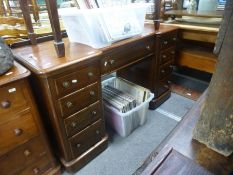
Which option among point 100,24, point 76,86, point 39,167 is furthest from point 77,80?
point 39,167

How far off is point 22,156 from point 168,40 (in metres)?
1.50

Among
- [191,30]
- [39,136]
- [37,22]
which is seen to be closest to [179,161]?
[39,136]

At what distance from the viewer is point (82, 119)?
1.19m

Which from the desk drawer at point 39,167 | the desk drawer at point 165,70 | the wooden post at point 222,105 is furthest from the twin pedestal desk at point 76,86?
the wooden post at point 222,105

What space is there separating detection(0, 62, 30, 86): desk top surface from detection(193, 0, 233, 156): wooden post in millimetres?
819

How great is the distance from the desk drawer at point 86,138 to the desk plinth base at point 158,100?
2.36 feet

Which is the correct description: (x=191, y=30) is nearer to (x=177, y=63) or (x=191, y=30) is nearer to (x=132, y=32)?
(x=177, y=63)

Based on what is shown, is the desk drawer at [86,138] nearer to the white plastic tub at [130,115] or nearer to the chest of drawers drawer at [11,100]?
the white plastic tub at [130,115]

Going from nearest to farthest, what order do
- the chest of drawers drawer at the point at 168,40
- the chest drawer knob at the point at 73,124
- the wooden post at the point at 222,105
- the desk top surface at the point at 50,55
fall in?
the wooden post at the point at 222,105 → the desk top surface at the point at 50,55 → the chest drawer knob at the point at 73,124 → the chest of drawers drawer at the point at 168,40

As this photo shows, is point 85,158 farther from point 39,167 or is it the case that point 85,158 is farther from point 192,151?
point 192,151

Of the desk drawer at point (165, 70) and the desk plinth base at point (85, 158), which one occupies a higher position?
the desk drawer at point (165, 70)

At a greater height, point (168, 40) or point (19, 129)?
point (168, 40)

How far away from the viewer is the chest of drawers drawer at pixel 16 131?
912mm

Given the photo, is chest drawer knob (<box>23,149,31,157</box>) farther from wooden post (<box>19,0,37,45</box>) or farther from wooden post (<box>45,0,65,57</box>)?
wooden post (<box>19,0,37,45</box>)
